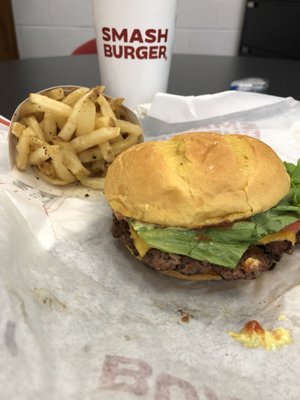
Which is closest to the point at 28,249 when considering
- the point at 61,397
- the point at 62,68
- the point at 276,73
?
the point at 61,397

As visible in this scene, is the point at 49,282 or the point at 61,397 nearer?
the point at 61,397

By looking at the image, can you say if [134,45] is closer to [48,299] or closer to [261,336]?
[48,299]

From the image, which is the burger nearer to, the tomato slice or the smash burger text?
the tomato slice

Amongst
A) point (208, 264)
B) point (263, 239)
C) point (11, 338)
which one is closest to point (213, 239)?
point (208, 264)

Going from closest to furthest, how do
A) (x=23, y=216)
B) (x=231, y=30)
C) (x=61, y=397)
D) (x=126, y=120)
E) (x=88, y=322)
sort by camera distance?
(x=61, y=397), (x=88, y=322), (x=23, y=216), (x=126, y=120), (x=231, y=30)

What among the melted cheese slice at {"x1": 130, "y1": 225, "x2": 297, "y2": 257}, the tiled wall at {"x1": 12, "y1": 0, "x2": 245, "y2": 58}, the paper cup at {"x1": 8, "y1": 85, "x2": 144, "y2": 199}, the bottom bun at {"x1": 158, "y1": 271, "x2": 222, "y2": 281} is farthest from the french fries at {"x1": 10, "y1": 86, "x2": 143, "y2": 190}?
the tiled wall at {"x1": 12, "y1": 0, "x2": 245, "y2": 58}

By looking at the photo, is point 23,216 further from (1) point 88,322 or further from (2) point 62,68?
(2) point 62,68

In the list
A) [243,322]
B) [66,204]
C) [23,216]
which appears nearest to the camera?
[243,322]
